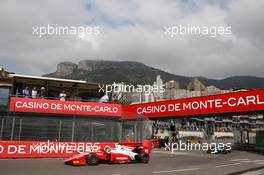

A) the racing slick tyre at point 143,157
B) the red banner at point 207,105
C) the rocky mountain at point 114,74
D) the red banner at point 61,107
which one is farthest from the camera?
the rocky mountain at point 114,74

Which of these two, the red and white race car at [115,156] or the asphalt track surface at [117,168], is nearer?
the asphalt track surface at [117,168]

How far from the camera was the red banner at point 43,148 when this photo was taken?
1678 cm

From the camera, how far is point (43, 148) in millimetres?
17719

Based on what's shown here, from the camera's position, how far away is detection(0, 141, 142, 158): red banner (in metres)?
16.8

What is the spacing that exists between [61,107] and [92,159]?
24.7 ft

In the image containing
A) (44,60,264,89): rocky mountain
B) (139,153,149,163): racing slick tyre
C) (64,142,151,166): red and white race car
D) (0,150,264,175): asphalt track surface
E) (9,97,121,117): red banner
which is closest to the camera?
(0,150,264,175): asphalt track surface

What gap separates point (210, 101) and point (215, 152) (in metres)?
4.48

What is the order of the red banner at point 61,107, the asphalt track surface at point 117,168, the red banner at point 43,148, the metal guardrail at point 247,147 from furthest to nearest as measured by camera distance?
the metal guardrail at point 247,147 → the red banner at point 61,107 → the red banner at point 43,148 → the asphalt track surface at point 117,168

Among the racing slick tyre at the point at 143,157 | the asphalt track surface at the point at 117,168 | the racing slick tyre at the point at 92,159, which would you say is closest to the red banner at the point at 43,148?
the racing slick tyre at the point at 143,157

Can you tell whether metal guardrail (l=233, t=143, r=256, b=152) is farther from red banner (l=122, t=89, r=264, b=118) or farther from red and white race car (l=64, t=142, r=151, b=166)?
red and white race car (l=64, t=142, r=151, b=166)

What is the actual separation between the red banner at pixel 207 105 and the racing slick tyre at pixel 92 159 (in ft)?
19.8

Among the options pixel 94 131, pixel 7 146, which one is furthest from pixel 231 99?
pixel 7 146

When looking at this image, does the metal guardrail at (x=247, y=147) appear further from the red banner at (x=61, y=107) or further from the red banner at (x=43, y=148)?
the red banner at (x=43, y=148)

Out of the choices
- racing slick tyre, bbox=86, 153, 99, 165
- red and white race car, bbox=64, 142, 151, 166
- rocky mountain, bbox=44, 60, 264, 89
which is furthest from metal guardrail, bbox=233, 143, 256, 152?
rocky mountain, bbox=44, 60, 264, 89
